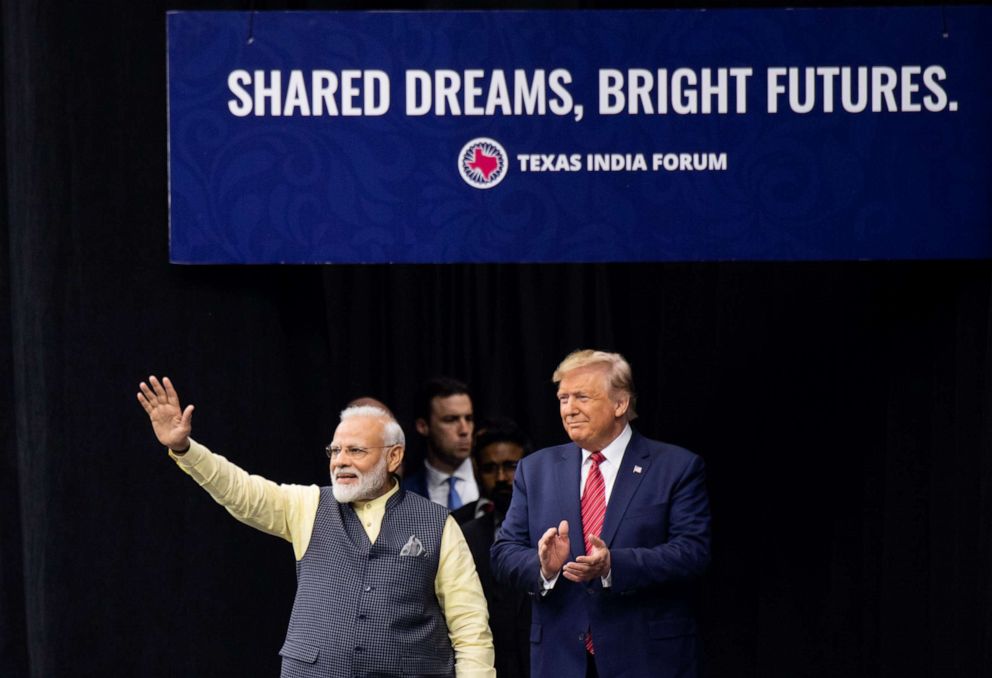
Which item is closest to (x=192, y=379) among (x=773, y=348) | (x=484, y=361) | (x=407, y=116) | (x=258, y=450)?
(x=258, y=450)

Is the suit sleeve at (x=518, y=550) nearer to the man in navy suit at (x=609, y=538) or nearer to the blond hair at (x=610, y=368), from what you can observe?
the man in navy suit at (x=609, y=538)

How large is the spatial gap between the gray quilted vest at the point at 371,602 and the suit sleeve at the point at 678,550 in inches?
18.2

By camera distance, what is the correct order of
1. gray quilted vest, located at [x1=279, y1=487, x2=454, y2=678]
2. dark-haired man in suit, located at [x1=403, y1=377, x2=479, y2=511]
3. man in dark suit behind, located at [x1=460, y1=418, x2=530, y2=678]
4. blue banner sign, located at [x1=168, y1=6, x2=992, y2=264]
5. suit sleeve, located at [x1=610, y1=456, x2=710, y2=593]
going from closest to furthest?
gray quilted vest, located at [x1=279, y1=487, x2=454, y2=678] < suit sleeve, located at [x1=610, y1=456, x2=710, y2=593] < blue banner sign, located at [x1=168, y1=6, x2=992, y2=264] < man in dark suit behind, located at [x1=460, y1=418, x2=530, y2=678] < dark-haired man in suit, located at [x1=403, y1=377, x2=479, y2=511]

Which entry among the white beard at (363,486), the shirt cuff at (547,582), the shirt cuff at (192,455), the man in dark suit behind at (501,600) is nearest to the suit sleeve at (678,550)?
the shirt cuff at (547,582)

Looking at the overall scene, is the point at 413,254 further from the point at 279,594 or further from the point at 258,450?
the point at 279,594

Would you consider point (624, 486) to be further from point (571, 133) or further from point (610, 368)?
point (571, 133)

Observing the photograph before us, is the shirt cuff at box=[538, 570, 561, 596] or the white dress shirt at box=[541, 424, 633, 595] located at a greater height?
the white dress shirt at box=[541, 424, 633, 595]

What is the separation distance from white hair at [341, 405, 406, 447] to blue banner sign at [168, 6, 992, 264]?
0.78 meters

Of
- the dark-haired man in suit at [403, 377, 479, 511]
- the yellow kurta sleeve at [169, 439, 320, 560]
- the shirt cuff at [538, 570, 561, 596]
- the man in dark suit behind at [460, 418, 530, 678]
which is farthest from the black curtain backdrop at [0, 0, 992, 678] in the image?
the shirt cuff at [538, 570, 561, 596]

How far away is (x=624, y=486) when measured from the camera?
156 inches

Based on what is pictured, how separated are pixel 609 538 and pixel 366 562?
64 centimetres

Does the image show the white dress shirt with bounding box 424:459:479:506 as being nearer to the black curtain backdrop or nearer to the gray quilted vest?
the black curtain backdrop

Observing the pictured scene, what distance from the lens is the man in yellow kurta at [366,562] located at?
3658 millimetres

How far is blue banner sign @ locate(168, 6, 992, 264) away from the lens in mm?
4473
